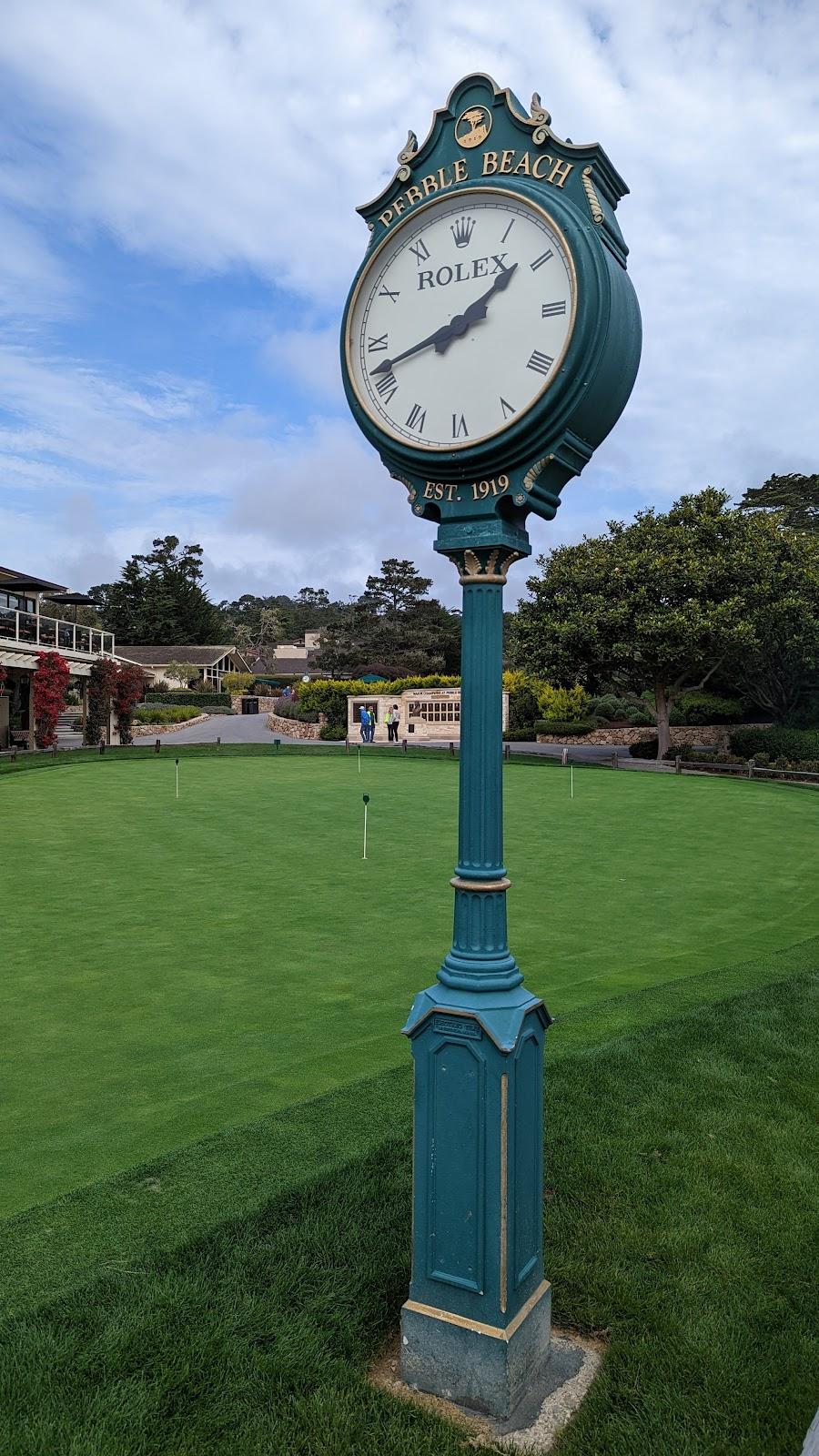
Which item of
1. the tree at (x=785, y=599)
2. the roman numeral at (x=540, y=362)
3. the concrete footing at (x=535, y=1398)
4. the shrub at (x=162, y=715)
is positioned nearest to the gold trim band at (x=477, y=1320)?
the concrete footing at (x=535, y=1398)

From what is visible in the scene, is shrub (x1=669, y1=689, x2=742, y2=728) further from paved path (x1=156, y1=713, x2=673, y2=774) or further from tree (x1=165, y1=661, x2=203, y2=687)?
tree (x1=165, y1=661, x2=203, y2=687)

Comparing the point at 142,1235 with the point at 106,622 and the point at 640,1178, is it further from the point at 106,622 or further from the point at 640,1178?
the point at 106,622

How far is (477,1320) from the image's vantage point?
10.0 feet

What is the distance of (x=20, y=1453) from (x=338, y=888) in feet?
25.5

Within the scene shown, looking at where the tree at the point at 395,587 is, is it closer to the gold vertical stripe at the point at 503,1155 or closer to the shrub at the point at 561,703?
the shrub at the point at 561,703

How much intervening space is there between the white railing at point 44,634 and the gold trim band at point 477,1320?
30003mm

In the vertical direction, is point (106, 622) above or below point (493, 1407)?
above

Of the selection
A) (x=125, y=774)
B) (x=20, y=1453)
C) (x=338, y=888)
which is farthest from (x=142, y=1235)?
(x=125, y=774)

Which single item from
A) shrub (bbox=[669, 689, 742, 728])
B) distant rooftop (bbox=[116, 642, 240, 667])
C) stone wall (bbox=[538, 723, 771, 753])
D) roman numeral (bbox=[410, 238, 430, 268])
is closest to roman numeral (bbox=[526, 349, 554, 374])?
roman numeral (bbox=[410, 238, 430, 268])

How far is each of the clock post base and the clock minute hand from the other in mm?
3260

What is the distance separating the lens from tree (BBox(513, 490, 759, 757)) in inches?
1210

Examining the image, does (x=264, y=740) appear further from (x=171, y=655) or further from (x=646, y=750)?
(x=171, y=655)

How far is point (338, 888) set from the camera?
10422 mm

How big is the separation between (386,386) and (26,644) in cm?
3060
